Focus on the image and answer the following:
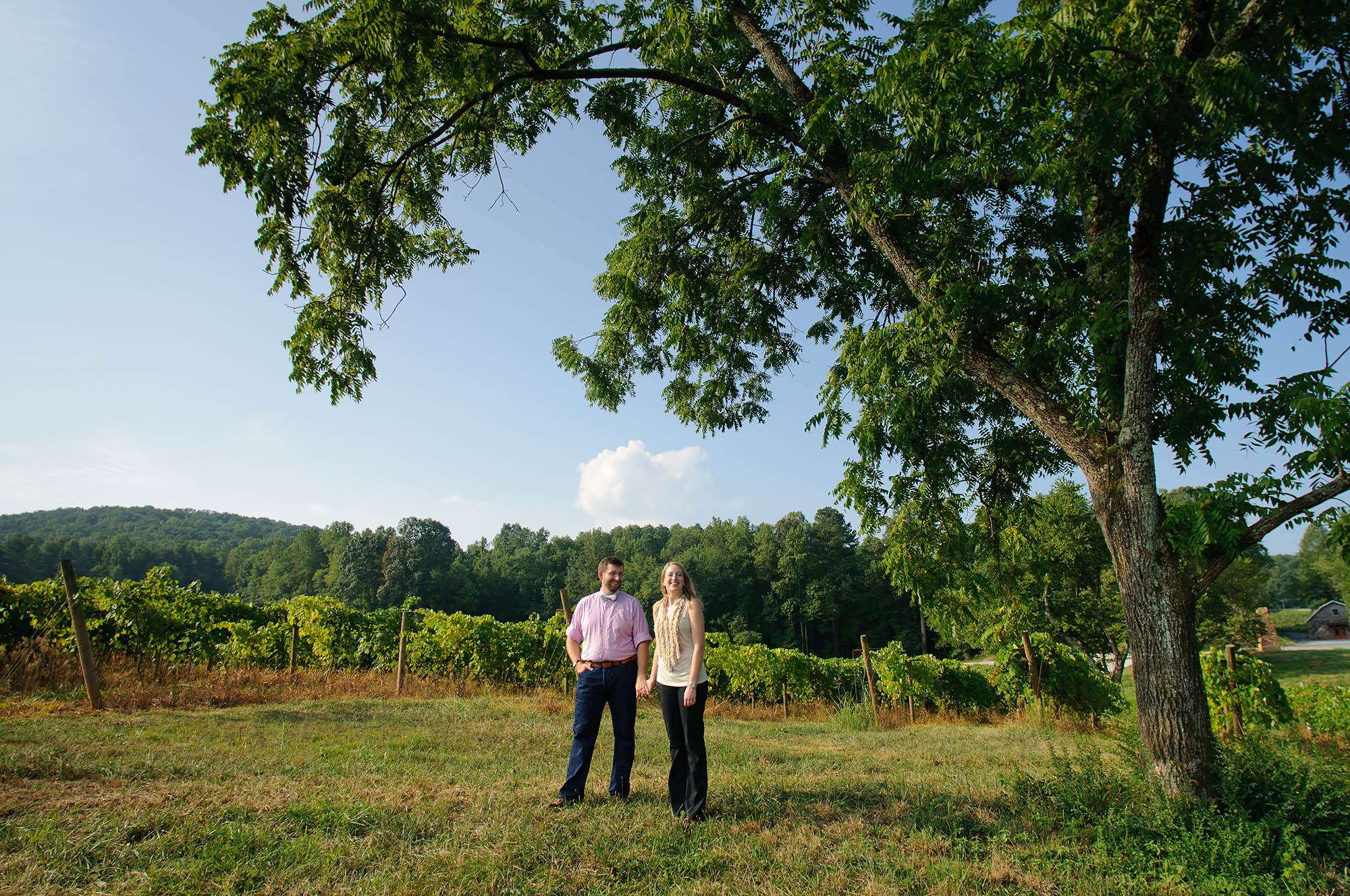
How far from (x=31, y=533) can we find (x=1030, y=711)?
10873cm

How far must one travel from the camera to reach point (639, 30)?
6418 millimetres

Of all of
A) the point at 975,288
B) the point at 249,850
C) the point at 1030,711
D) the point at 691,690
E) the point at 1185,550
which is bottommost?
the point at 1030,711

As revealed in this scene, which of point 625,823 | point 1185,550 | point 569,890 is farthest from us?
point 1185,550

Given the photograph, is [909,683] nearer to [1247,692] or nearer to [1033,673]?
[1033,673]

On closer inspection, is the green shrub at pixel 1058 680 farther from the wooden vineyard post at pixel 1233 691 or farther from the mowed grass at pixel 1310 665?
the mowed grass at pixel 1310 665

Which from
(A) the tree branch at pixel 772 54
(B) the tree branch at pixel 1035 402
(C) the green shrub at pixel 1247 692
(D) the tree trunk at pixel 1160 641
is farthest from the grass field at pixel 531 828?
(C) the green shrub at pixel 1247 692

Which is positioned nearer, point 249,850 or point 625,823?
point 249,850

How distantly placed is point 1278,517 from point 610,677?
183 inches

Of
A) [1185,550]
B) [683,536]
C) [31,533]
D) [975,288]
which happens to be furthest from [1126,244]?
[31,533]

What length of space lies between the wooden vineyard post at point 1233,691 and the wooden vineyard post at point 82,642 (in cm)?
1626

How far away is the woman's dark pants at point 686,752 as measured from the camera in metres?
4.28

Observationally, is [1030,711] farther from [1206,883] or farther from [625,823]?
[625,823]

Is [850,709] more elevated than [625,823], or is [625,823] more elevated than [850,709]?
[625,823]

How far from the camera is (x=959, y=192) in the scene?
20.5 feet
